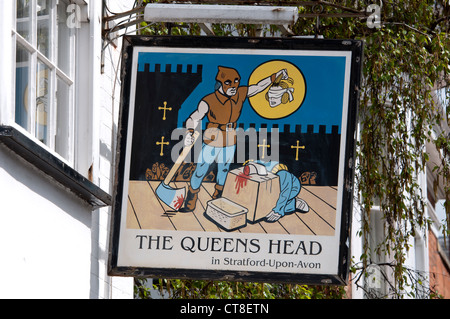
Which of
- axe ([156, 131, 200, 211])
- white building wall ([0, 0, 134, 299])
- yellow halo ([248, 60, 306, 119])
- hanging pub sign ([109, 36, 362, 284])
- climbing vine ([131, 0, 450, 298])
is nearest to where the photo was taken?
white building wall ([0, 0, 134, 299])

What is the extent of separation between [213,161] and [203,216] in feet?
1.20

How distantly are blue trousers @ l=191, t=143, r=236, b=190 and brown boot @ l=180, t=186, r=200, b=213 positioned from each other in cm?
3

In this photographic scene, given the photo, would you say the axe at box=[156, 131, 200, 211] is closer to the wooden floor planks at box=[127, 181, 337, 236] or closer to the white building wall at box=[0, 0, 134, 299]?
the wooden floor planks at box=[127, 181, 337, 236]

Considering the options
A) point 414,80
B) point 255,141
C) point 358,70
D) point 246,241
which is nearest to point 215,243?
point 246,241

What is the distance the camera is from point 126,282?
24.2 ft

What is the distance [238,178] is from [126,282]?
200cm

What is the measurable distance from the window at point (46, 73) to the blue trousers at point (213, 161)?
0.88 metres

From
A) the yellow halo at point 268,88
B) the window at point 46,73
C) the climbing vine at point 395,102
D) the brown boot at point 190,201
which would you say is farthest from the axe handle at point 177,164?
the climbing vine at point 395,102

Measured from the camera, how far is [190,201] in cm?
578

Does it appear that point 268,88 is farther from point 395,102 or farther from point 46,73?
point 395,102

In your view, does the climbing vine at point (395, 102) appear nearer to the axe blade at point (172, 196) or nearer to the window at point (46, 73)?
the window at point (46, 73)

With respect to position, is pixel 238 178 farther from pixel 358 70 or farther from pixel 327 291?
pixel 327 291

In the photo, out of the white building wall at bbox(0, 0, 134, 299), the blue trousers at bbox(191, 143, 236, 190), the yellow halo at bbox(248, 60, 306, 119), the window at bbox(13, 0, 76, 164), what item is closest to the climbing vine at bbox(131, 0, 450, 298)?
the white building wall at bbox(0, 0, 134, 299)

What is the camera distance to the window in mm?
5312
